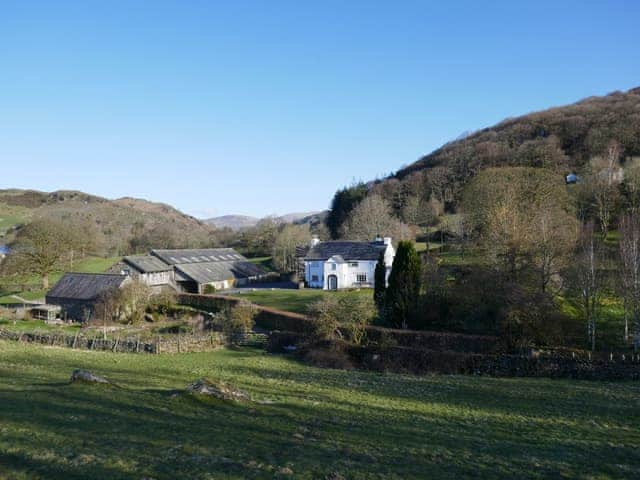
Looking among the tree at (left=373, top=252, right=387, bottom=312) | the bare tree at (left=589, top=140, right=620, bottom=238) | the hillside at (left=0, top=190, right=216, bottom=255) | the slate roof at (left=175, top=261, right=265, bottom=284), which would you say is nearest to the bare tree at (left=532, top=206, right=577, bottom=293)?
the tree at (left=373, top=252, right=387, bottom=312)

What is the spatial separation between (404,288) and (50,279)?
203 feet

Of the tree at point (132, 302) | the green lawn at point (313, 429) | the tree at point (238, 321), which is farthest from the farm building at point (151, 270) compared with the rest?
the green lawn at point (313, 429)

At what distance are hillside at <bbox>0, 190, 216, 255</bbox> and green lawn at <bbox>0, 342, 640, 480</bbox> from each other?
233 feet

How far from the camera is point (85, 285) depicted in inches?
1987

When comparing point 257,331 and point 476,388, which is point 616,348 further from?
point 257,331

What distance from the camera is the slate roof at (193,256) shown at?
2631 inches

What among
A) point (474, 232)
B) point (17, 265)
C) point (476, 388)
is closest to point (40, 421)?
point (476, 388)

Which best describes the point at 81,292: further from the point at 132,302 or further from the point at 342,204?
the point at 342,204

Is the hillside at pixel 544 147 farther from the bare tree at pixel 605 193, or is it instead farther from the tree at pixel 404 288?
the tree at pixel 404 288

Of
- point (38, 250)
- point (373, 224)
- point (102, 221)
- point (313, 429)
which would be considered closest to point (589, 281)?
point (313, 429)

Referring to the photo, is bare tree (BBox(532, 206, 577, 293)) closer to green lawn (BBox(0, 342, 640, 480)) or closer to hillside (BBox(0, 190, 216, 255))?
green lawn (BBox(0, 342, 640, 480))

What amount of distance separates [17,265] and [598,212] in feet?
255

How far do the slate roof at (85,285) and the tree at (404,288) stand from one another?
92.5 feet

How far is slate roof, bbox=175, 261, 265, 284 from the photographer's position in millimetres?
65312
